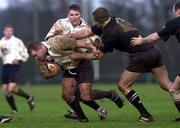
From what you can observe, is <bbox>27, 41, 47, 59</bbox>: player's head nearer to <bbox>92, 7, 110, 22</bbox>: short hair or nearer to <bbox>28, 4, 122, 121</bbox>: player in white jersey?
<bbox>28, 4, 122, 121</bbox>: player in white jersey

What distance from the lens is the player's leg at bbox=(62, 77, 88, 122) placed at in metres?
13.5

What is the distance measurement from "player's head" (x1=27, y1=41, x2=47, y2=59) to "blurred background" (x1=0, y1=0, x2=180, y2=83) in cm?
3064

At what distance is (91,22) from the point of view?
145 feet

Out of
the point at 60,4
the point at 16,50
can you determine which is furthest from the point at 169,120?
the point at 60,4

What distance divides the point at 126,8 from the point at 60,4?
470 cm

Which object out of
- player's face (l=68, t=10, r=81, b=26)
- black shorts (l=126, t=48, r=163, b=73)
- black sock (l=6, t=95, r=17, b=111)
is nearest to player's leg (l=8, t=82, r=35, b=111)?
black sock (l=6, t=95, r=17, b=111)

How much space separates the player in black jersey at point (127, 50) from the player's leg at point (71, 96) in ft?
2.66

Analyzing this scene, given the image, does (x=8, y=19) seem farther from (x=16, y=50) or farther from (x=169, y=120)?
(x=169, y=120)

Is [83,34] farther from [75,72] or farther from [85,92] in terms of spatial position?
[85,92]

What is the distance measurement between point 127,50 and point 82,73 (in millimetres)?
1065

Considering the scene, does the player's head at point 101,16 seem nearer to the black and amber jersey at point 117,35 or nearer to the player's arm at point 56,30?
the black and amber jersey at point 117,35

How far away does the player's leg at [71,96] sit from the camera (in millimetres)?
13453

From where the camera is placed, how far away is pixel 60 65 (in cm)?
1326

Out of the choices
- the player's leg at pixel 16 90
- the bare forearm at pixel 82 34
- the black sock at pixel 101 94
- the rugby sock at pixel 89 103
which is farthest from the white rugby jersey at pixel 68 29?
the player's leg at pixel 16 90
